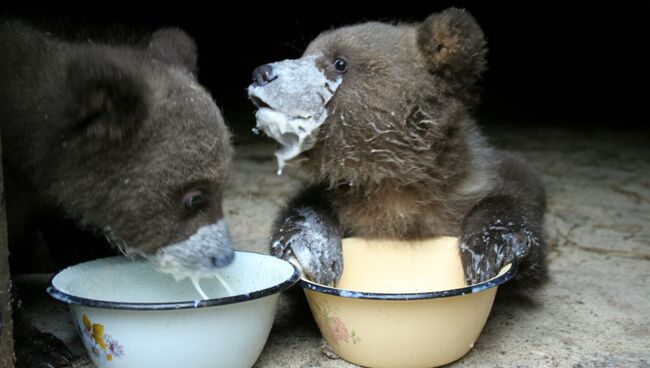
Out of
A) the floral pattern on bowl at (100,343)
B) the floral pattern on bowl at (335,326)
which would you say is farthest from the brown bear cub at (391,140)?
the floral pattern on bowl at (100,343)

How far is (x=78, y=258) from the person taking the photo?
11.3 ft

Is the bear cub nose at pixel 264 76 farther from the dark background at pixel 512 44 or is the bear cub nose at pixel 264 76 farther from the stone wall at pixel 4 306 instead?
the dark background at pixel 512 44

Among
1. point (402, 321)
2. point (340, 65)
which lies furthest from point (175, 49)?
point (402, 321)

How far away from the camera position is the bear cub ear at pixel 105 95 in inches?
87.4

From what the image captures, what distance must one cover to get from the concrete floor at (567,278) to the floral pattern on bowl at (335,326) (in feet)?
0.41

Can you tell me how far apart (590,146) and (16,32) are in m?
5.15

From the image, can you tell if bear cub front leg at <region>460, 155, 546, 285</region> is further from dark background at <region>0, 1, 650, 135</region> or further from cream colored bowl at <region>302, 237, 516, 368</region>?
dark background at <region>0, 1, 650, 135</region>

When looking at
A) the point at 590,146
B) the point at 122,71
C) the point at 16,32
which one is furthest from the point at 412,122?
the point at 590,146

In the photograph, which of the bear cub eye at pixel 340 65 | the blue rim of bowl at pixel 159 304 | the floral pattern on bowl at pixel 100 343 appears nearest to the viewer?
the blue rim of bowl at pixel 159 304

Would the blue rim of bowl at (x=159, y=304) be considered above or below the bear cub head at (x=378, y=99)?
below

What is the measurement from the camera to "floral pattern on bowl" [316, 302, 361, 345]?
102 inches

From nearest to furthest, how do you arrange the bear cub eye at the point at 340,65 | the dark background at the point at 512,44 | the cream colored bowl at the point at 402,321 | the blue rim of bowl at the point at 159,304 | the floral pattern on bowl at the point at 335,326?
the blue rim of bowl at the point at 159,304, the cream colored bowl at the point at 402,321, the floral pattern on bowl at the point at 335,326, the bear cub eye at the point at 340,65, the dark background at the point at 512,44

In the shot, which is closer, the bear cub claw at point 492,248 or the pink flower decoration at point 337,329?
the pink flower decoration at point 337,329

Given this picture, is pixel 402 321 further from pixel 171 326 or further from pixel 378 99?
pixel 378 99
